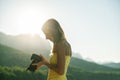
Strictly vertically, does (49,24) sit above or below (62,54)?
above

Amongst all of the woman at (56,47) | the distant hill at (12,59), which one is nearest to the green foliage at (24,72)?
the distant hill at (12,59)

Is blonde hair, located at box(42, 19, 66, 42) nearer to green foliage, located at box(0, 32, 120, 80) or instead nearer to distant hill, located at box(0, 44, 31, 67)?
green foliage, located at box(0, 32, 120, 80)

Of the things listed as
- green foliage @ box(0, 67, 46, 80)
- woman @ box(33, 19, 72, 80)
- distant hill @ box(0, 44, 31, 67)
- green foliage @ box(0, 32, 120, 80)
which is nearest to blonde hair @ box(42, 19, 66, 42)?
woman @ box(33, 19, 72, 80)

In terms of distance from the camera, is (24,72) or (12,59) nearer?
(24,72)

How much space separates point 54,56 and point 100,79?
204ft

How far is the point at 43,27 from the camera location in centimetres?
533

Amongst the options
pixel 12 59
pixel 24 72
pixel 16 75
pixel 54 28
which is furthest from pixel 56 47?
pixel 12 59

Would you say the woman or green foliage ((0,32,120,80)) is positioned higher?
the woman

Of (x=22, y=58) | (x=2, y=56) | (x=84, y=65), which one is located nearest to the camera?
(x=22, y=58)

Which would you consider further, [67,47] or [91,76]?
[91,76]

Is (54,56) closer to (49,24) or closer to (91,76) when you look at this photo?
(49,24)

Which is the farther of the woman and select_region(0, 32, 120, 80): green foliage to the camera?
select_region(0, 32, 120, 80): green foliage

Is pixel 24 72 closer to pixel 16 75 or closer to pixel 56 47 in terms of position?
pixel 16 75

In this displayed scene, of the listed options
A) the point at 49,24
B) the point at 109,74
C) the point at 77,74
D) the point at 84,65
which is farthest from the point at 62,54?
the point at 84,65
